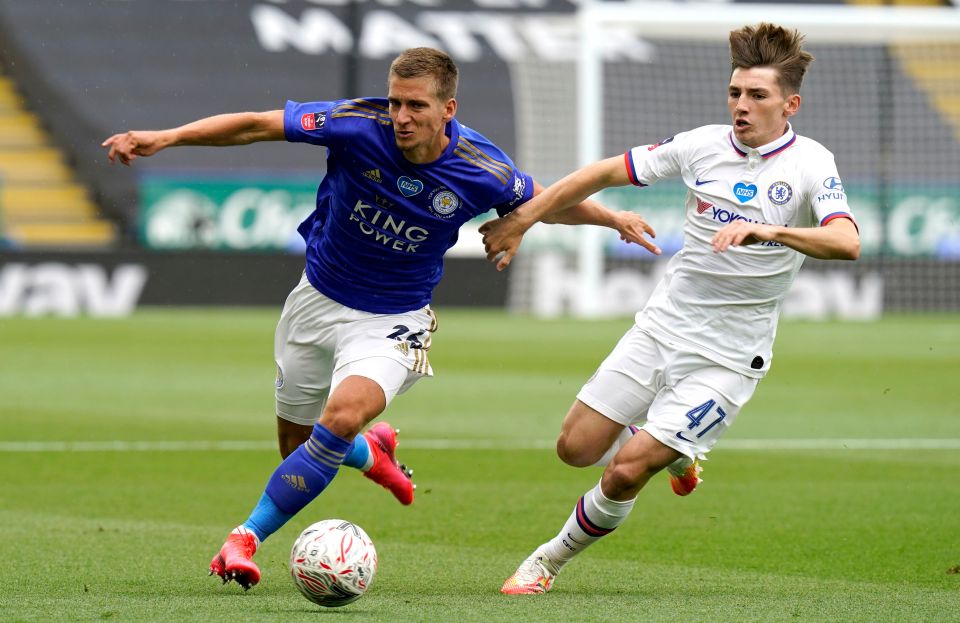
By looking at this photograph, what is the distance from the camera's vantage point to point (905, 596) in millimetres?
5688

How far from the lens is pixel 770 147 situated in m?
5.98

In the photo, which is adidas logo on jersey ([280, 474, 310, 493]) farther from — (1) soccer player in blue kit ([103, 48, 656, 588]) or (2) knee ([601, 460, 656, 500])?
(2) knee ([601, 460, 656, 500])

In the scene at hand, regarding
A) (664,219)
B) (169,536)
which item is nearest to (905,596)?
(169,536)

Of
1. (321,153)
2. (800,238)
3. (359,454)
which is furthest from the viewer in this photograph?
(321,153)

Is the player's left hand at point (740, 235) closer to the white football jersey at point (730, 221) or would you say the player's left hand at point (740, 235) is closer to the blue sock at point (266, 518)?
the white football jersey at point (730, 221)

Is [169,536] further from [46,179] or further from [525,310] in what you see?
[46,179]

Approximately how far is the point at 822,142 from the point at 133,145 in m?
20.0

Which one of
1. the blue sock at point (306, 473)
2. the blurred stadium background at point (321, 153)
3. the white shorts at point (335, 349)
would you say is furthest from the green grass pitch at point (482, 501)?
the blurred stadium background at point (321, 153)

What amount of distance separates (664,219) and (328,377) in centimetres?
1812

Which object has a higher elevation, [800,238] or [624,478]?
[800,238]

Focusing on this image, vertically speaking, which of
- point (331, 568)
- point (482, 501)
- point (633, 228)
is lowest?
point (482, 501)

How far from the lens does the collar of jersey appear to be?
5.98 meters

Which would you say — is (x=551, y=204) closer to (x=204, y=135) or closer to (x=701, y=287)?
(x=701, y=287)

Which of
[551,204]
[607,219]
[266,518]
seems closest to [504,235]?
[551,204]
